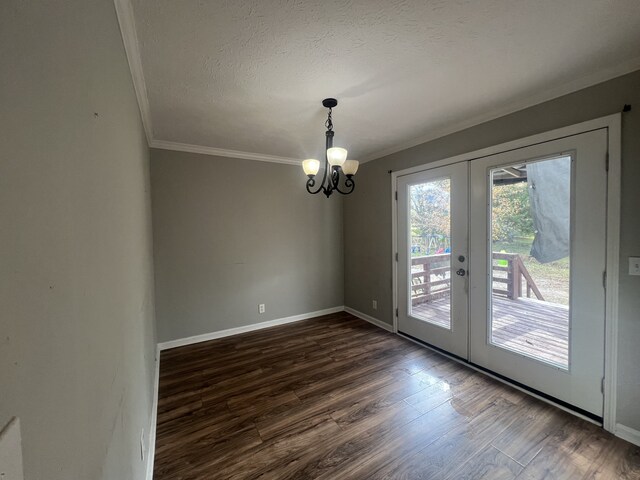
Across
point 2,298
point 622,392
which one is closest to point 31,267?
point 2,298

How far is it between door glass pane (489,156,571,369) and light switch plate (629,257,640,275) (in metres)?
0.33

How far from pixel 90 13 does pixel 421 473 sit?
254cm

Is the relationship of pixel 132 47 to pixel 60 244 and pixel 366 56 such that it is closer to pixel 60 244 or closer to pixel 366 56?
pixel 366 56

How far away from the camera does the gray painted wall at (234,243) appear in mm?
3135

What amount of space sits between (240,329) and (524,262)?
330cm

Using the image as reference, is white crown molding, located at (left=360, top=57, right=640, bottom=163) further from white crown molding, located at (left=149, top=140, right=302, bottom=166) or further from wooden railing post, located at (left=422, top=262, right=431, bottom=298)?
white crown molding, located at (left=149, top=140, right=302, bottom=166)

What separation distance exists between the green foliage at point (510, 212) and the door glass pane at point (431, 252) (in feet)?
1.51

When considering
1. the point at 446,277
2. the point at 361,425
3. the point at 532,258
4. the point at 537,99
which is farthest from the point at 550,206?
the point at 361,425

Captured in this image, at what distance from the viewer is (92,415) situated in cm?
67

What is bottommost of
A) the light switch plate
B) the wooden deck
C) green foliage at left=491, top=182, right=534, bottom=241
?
the wooden deck

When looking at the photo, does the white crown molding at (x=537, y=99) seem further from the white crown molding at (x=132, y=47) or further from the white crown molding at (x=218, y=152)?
the white crown molding at (x=132, y=47)

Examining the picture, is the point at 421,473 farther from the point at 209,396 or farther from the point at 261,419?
the point at 209,396

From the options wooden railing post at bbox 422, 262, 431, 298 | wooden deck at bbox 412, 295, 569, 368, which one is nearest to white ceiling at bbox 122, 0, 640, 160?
wooden railing post at bbox 422, 262, 431, 298

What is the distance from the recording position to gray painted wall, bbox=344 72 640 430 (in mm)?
1734
